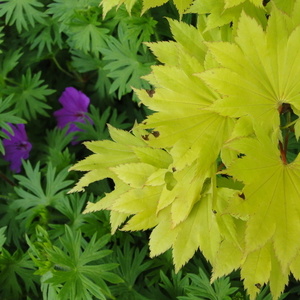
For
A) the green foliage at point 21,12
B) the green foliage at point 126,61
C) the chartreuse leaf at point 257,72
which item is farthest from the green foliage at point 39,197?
the chartreuse leaf at point 257,72

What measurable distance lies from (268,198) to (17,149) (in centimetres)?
109

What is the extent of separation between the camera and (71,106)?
1536 millimetres

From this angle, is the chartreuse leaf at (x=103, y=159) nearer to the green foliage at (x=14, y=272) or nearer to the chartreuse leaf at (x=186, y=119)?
the chartreuse leaf at (x=186, y=119)

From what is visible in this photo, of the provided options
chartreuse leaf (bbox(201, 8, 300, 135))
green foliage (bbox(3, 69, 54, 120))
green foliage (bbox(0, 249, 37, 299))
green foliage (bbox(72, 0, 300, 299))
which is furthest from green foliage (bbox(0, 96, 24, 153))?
chartreuse leaf (bbox(201, 8, 300, 135))

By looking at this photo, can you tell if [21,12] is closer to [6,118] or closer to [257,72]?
[6,118]

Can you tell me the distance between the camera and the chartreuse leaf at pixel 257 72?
0.67 m

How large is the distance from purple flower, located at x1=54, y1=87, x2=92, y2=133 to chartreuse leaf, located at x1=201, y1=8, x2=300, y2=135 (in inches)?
35.7

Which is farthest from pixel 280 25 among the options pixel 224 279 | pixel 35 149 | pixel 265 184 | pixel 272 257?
pixel 35 149

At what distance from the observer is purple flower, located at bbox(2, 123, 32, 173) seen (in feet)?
4.93

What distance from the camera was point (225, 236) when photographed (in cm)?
70

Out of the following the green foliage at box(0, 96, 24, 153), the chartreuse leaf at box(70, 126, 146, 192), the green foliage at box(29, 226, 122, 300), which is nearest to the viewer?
the chartreuse leaf at box(70, 126, 146, 192)

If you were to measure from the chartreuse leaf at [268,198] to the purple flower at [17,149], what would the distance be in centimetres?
103

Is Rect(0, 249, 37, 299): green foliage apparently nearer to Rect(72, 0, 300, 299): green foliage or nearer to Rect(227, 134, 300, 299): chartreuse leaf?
Rect(72, 0, 300, 299): green foliage

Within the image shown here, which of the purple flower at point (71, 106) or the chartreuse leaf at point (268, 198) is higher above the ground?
the chartreuse leaf at point (268, 198)
